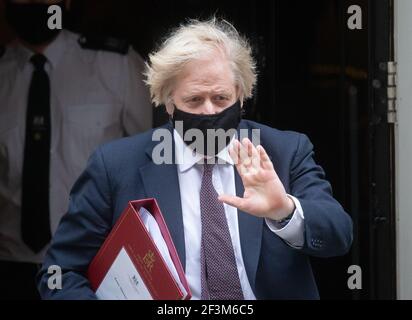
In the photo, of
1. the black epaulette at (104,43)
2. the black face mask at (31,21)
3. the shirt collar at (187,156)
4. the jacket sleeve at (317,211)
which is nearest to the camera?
the jacket sleeve at (317,211)

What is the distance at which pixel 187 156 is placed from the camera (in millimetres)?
2260

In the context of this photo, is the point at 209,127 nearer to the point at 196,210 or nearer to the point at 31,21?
the point at 196,210

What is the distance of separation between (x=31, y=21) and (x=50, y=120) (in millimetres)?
488

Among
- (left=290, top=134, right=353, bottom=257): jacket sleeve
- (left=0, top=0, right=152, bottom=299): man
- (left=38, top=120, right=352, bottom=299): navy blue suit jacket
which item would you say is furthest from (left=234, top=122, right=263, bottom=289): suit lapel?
(left=0, top=0, right=152, bottom=299): man

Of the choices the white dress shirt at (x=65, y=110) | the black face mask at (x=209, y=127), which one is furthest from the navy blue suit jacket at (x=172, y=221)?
the white dress shirt at (x=65, y=110)

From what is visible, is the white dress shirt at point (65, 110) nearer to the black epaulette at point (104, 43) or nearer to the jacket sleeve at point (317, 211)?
the black epaulette at point (104, 43)

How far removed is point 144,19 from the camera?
11.8ft

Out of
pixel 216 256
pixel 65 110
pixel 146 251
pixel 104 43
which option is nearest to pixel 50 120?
pixel 65 110

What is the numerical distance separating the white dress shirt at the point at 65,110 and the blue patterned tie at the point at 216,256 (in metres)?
1.60

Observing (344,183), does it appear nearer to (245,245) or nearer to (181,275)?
(245,245)

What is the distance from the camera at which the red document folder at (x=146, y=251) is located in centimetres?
188
